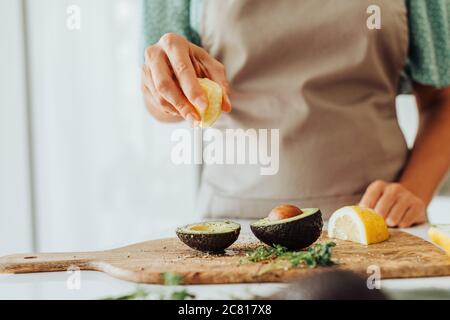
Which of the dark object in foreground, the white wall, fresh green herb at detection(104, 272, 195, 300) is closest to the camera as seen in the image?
the dark object in foreground

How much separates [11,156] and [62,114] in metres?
0.20

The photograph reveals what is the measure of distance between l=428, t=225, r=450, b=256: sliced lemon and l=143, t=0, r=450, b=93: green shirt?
0.36 meters

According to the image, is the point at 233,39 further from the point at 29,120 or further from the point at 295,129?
the point at 29,120

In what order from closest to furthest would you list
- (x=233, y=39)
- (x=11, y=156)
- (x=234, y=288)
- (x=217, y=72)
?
1. (x=234, y=288)
2. (x=217, y=72)
3. (x=233, y=39)
4. (x=11, y=156)

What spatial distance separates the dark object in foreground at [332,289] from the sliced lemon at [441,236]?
25cm

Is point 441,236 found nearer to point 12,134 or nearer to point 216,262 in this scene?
point 216,262

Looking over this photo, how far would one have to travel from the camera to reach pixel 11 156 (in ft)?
5.59

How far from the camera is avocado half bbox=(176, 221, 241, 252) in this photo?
0.69 meters

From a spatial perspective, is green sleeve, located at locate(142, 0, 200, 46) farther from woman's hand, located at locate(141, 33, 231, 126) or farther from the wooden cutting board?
the wooden cutting board

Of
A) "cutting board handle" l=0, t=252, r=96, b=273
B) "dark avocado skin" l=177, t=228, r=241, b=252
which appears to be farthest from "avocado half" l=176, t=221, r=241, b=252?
"cutting board handle" l=0, t=252, r=96, b=273

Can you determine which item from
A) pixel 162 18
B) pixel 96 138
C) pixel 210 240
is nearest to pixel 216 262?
pixel 210 240

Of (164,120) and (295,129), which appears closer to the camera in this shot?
(295,129)

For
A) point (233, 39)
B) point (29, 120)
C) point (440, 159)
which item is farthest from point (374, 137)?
point (29, 120)

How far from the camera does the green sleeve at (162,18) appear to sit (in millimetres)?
1029
